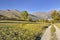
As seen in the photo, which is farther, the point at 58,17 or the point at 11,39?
the point at 58,17

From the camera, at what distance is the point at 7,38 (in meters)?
16.6

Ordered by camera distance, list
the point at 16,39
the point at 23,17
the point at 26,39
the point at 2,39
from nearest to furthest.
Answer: the point at 2,39 → the point at 16,39 → the point at 26,39 → the point at 23,17

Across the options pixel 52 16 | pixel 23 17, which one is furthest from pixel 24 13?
pixel 52 16

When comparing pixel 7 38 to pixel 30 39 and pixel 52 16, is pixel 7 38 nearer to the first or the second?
pixel 30 39

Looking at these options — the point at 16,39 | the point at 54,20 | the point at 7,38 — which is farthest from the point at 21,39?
the point at 54,20

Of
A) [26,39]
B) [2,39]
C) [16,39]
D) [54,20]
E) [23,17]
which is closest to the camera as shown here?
[2,39]

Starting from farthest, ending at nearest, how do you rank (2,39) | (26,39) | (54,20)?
1. (54,20)
2. (26,39)
3. (2,39)

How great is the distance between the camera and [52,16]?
355ft

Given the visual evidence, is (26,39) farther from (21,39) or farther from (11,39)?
(11,39)

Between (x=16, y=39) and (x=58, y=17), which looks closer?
(x=16, y=39)

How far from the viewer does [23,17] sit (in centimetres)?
13612

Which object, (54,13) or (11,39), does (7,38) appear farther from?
(54,13)

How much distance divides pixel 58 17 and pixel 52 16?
514cm

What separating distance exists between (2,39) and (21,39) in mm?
2849
